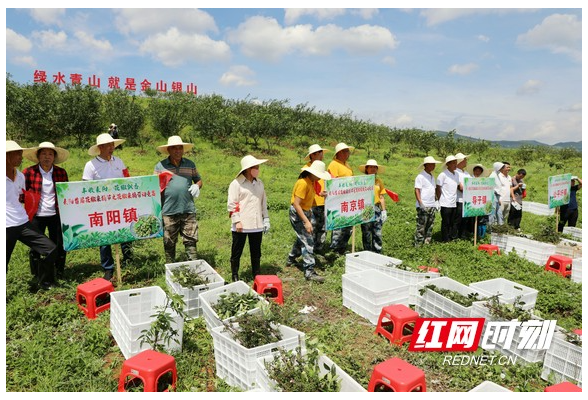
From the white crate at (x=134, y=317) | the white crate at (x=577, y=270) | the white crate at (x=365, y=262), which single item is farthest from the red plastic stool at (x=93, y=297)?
the white crate at (x=577, y=270)

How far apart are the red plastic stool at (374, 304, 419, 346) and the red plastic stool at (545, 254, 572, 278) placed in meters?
3.91

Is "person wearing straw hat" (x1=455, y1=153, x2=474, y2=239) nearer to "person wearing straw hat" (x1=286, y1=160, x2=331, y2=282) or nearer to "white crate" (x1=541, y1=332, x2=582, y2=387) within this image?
"person wearing straw hat" (x1=286, y1=160, x2=331, y2=282)

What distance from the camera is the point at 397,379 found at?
2.93 m

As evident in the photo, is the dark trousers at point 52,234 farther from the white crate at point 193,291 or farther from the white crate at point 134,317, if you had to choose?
the white crate at point 193,291

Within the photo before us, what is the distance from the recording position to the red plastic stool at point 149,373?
3059 mm

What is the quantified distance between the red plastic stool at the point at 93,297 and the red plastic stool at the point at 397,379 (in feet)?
11.1

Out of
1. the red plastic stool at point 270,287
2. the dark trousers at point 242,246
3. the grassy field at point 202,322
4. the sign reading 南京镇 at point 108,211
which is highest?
the sign reading 南京镇 at point 108,211

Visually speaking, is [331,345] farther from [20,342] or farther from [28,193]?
[28,193]

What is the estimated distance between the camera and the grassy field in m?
3.59

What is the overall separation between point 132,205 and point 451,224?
21.2ft

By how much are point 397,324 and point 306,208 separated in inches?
96.1

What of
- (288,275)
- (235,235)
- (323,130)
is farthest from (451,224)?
(323,130)

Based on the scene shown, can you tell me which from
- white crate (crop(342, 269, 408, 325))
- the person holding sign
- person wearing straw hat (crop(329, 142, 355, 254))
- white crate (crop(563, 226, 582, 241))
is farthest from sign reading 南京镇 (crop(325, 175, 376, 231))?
the person holding sign
